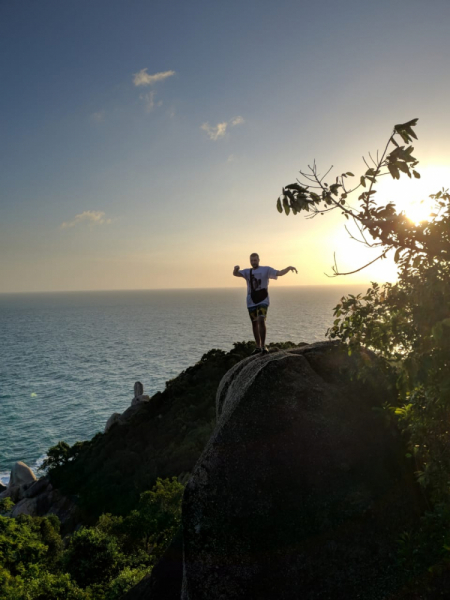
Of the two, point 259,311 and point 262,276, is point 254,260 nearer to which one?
point 262,276

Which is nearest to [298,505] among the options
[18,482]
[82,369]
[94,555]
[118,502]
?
[94,555]

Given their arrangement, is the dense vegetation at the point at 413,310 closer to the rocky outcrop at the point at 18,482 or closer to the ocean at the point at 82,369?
the rocky outcrop at the point at 18,482

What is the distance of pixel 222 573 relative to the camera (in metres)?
6.66

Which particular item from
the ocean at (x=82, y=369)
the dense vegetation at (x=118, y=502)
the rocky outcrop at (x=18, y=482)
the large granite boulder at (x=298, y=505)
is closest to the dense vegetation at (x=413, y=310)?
the large granite boulder at (x=298, y=505)

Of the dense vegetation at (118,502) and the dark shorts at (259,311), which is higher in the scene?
the dark shorts at (259,311)

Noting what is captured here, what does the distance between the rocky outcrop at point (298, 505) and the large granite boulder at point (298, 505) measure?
0.05 feet

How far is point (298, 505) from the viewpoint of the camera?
22.4ft

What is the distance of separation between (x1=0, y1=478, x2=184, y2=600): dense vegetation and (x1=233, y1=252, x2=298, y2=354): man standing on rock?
9.78 m

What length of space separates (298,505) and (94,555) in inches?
550

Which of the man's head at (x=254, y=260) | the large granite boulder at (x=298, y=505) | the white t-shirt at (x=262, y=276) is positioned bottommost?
the large granite boulder at (x=298, y=505)

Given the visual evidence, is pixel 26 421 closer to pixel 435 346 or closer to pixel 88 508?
pixel 88 508

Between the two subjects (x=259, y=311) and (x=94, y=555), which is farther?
(x=94, y=555)

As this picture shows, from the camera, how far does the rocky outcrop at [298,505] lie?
647 centimetres

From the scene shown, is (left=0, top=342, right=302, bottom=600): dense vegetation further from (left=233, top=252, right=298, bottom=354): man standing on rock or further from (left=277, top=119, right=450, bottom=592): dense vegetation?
(left=277, top=119, right=450, bottom=592): dense vegetation
